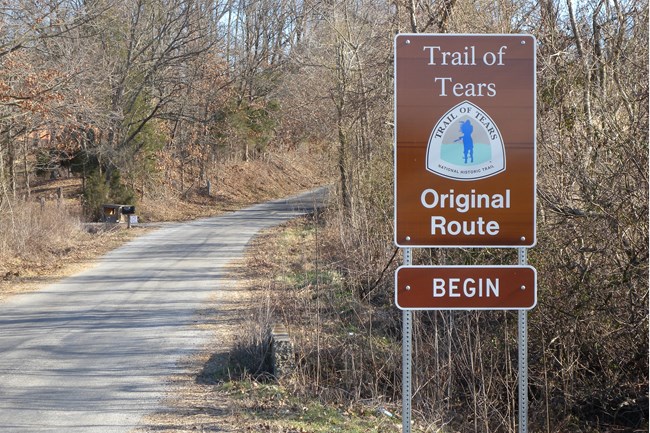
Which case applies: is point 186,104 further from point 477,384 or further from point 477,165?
point 477,165

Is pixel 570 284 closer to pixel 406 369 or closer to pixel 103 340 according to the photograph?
pixel 406 369

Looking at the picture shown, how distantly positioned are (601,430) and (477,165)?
5.43 meters

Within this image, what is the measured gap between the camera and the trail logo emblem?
4.55 m

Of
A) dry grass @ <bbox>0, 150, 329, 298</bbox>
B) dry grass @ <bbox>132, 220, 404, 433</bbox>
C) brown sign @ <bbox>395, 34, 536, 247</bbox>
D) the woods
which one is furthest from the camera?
dry grass @ <bbox>0, 150, 329, 298</bbox>

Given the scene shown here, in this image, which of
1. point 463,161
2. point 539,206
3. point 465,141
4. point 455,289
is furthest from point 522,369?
point 539,206

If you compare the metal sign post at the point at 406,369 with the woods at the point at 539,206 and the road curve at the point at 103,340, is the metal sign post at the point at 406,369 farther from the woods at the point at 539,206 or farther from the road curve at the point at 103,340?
the road curve at the point at 103,340

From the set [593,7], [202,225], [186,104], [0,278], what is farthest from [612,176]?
[186,104]

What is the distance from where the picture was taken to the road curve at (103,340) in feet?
25.2

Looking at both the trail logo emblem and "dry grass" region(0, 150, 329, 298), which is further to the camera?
"dry grass" region(0, 150, 329, 298)

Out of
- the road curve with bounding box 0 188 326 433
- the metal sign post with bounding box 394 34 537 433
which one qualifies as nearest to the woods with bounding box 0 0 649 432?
the road curve with bounding box 0 188 326 433

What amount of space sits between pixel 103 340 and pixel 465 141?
7.74m

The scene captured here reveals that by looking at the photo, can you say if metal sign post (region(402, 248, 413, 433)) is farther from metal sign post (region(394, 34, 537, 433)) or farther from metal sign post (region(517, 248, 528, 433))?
metal sign post (region(517, 248, 528, 433))

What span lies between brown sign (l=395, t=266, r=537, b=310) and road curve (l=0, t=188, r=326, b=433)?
3479 millimetres

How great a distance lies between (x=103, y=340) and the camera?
11.1m
